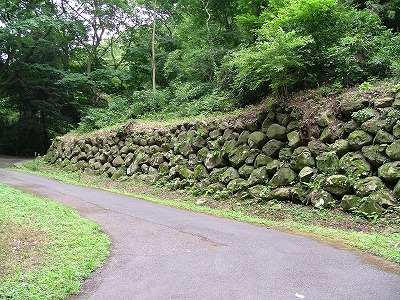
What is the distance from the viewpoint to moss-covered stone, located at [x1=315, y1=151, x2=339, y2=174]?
24.5 ft

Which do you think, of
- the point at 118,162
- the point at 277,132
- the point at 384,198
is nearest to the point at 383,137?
the point at 384,198

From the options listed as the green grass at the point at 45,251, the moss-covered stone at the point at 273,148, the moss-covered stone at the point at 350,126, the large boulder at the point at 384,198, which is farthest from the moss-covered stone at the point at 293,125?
the green grass at the point at 45,251

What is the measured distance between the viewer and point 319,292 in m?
3.48

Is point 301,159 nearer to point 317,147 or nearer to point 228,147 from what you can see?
point 317,147

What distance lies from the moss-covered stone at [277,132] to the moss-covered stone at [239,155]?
858mm

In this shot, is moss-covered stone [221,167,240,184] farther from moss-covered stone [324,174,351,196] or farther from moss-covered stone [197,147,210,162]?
moss-covered stone [324,174,351,196]

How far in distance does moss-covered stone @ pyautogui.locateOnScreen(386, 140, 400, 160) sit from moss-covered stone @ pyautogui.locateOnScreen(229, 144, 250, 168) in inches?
148

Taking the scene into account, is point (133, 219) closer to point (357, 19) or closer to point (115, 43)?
point (357, 19)

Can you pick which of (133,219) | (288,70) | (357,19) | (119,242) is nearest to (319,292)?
(119,242)

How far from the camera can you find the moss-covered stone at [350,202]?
21.8ft

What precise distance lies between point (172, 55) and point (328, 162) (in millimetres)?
11903

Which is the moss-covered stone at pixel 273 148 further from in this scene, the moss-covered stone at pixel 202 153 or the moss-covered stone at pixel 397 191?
the moss-covered stone at pixel 397 191

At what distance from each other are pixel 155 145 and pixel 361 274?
10005 millimetres

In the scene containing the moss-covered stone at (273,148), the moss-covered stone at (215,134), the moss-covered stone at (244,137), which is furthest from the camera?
the moss-covered stone at (215,134)
